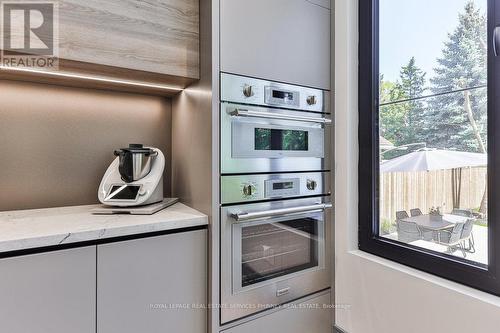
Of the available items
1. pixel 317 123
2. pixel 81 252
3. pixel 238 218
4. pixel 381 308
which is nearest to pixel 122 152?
pixel 81 252

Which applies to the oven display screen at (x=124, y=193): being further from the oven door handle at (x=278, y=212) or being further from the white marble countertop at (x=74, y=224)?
the oven door handle at (x=278, y=212)

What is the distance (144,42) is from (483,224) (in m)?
1.63

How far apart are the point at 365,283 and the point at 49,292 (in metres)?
1.42

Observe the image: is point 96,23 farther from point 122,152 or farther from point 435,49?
point 435,49

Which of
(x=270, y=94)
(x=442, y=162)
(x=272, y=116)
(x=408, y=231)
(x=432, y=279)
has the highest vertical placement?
(x=270, y=94)

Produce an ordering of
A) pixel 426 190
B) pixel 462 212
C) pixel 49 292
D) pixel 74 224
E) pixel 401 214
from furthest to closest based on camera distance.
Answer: pixel 401 214 → pixel 426 190 → pixel 462 212 → pixel 74 224 → pixel 49 292

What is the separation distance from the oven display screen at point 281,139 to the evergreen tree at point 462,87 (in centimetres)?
60

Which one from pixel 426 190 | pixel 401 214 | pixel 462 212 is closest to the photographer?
pixel 462 212

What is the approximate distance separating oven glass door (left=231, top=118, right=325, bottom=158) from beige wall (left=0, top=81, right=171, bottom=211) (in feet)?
2.16

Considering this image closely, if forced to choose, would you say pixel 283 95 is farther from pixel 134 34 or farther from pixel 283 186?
pixel 134 34

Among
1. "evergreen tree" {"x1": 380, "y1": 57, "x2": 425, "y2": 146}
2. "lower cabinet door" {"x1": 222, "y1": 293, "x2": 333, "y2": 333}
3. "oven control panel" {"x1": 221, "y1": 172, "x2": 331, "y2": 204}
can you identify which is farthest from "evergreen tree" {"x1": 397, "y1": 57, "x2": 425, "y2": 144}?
"lower cabinet door" {"x1": 222, "y1": 293, "x2": 333, "y2": 333}

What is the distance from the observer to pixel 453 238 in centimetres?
123
